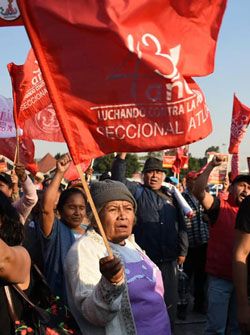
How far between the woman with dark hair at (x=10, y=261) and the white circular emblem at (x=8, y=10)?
283 cm

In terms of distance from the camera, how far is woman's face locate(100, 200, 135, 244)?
2.91 metres

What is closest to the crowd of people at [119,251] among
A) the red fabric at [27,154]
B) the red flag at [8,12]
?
the red fabric at [27,154]

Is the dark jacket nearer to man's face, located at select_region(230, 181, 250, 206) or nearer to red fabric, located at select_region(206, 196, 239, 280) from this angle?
red fabric, located at select_region(206, 196, 239, 280)

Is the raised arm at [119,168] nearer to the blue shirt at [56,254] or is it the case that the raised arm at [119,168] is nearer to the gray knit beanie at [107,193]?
the blue shirt at [56,254]

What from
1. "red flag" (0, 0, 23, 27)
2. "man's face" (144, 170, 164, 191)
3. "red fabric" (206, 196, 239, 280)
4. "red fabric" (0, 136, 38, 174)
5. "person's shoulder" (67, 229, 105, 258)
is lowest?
"red fabric" (206, 196, 239, 280)

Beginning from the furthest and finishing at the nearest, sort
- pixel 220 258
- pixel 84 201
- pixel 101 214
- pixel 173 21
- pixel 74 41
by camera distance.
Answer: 1. pixel 220 258
2. pixel 84 201
3. pixel 101 214
4. pixel 173 21
5. pixel 74 41

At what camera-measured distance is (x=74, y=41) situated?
2287 mm

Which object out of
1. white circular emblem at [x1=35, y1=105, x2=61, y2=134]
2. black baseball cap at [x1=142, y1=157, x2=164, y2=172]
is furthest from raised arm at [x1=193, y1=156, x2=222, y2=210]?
white circular emblem at [x1=35, y1=105, x2=61, y2=134]

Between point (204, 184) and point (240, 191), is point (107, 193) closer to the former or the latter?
point (204, 184)

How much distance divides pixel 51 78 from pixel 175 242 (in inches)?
143

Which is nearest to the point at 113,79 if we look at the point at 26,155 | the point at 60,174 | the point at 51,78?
the point at 51,78

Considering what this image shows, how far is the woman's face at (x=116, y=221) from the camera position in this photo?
9.53 feet

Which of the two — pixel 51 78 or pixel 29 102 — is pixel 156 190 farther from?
pixel 51 78

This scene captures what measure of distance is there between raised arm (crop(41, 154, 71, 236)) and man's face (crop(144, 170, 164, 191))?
2.16 metres
